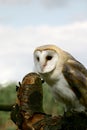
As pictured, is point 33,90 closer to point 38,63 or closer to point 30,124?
point 30,124

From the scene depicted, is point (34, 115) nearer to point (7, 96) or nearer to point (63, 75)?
point (63, 75)

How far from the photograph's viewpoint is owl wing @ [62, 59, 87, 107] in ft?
7.13

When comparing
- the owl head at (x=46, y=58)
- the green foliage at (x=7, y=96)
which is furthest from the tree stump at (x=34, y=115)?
the green foliage at (x=7, y=96)

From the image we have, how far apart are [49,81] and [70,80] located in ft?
0.31

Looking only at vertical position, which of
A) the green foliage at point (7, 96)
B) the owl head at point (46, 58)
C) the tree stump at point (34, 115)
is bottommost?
the green foliage at point (7, 96)

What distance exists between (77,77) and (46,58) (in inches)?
7.1

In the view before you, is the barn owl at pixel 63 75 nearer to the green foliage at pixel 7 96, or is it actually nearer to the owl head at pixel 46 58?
the owl head at pixel 46 58

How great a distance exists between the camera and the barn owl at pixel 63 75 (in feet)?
6.97

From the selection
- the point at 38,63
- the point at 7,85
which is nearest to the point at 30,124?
the point at 38,63

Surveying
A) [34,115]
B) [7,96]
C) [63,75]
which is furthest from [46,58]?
[7,96]

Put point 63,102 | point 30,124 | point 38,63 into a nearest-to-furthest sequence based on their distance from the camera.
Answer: point 30,124
point 38,63
point 63,102

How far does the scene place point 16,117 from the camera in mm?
1780

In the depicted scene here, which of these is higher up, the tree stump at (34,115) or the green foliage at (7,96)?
the tree stump at (34,115)

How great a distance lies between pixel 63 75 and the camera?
7.34ft
